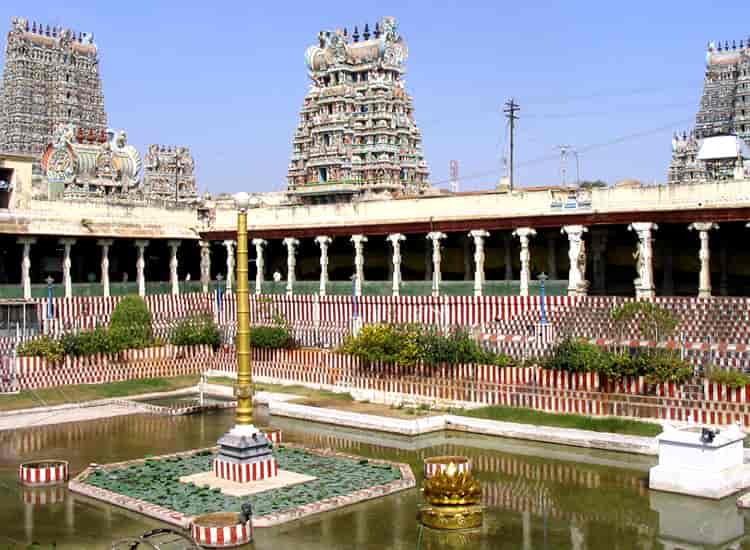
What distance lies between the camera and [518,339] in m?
32.5

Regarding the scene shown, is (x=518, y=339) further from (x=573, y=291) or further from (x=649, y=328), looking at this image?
(x=573, y=291)

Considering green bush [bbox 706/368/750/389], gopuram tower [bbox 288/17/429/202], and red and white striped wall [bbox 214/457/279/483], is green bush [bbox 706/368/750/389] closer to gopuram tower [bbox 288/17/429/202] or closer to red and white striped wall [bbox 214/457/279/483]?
red and white striped wall [bbox 214/457/279/483]

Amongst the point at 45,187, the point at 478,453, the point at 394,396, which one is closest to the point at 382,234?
the point at 394,396

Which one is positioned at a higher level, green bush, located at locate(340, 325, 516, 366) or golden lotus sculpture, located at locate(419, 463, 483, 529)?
green bush, located at locate(340, 325, 516, 366)

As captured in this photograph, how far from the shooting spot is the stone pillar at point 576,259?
39.0 meters

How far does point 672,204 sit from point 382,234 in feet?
46.0

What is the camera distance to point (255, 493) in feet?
70.2

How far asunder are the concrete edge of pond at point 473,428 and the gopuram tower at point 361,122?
135ft

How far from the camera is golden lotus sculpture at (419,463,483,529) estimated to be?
1923 centimetres

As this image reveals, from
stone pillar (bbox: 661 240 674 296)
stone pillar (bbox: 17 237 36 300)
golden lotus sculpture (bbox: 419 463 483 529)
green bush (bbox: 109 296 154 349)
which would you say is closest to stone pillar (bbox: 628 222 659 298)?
stone pillar (bbox: 661 240 674 296)

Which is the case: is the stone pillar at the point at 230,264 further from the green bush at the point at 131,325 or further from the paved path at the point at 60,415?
the paved path at the point at 60,415

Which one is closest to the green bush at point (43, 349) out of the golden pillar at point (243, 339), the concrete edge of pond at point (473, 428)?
the concrete edge of pond at point (473, 428)

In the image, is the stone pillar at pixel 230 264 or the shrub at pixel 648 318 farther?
the stone pillar at pixel 230 264

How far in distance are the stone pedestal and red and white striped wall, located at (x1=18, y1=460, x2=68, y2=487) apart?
12.3 ft
